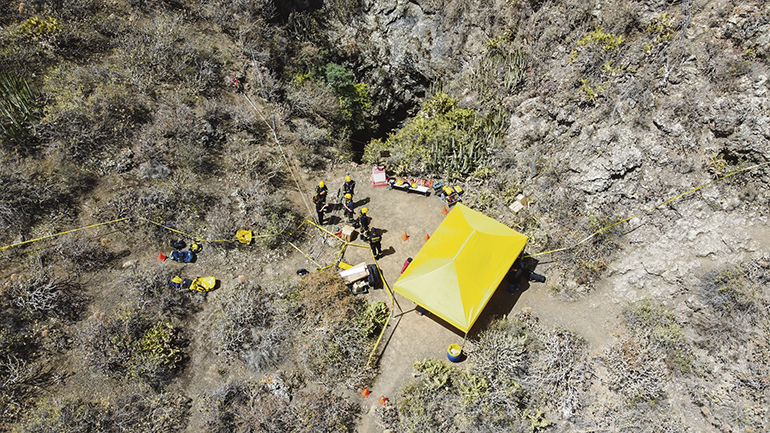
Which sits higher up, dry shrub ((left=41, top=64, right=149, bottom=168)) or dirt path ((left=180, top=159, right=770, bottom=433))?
dry shrub ((left=41, top=64, right=149, bottom=168))

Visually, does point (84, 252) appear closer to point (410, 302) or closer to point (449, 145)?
point (410, 302)

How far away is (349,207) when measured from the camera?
472 inches

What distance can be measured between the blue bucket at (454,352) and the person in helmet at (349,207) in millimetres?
5071

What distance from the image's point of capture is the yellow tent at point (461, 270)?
914cm

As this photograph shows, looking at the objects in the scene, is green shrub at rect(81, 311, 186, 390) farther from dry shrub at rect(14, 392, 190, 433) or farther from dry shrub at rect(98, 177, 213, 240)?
dry shrub at rect(98, 177, 213, 240)

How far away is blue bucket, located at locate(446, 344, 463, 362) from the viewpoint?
938 cm

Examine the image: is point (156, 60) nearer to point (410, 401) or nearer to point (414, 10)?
point (414, 10)

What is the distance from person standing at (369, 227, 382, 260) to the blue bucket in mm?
3424

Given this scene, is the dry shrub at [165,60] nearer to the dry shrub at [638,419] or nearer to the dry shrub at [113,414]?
the dry shrub at [113,414]

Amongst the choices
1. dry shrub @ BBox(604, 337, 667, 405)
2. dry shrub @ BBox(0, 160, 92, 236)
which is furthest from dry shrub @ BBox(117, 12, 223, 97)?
dry shrub @ BBox(604, 337, 667, 405)

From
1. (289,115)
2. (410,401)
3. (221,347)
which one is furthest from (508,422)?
(289,115)

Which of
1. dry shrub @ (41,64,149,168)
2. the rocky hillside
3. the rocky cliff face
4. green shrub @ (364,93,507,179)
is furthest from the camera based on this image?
green shrub @ (364,93,507,179)

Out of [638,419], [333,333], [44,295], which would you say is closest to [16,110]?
[44,295]

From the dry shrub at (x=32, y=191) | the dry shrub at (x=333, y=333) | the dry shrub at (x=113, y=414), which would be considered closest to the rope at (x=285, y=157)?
the dry shrub at (x=333, y=333)
